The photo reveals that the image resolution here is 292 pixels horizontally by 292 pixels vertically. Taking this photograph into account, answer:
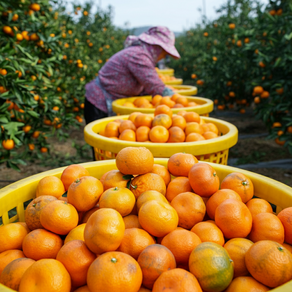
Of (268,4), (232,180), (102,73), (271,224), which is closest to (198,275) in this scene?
(271,224)

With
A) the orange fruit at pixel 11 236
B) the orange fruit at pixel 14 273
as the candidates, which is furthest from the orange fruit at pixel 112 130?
the orange fruit at pixel 14 273

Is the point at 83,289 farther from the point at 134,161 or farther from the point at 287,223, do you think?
the point at 287,223

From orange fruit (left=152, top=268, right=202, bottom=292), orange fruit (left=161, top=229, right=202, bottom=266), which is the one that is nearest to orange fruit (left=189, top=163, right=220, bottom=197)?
orange fruit (left=161, top=229, right=202, bottom=266)

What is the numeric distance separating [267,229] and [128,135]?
127 cm

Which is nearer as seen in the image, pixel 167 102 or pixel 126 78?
pixel 167 102

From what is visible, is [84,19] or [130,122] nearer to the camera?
[130,122]

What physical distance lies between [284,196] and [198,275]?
0.65 metres

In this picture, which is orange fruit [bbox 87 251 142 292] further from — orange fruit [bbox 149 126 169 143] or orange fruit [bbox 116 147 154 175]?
orange fruit [bbox 149 126 169 143]

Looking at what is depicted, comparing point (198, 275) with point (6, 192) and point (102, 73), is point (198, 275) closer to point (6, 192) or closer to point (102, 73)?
point (6, 192)

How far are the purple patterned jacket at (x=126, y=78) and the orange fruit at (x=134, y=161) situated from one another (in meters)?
2.17

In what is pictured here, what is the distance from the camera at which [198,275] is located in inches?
36.3

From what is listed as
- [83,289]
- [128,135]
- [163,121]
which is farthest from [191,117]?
[83,289]

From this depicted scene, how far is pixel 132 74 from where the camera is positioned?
3.50 meters

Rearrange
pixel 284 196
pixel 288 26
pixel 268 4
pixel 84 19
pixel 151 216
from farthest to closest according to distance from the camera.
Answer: pixel 84 19 < pixel 268 4 < pixel 288 26 < pixel 284 196 < pixel 151 216
